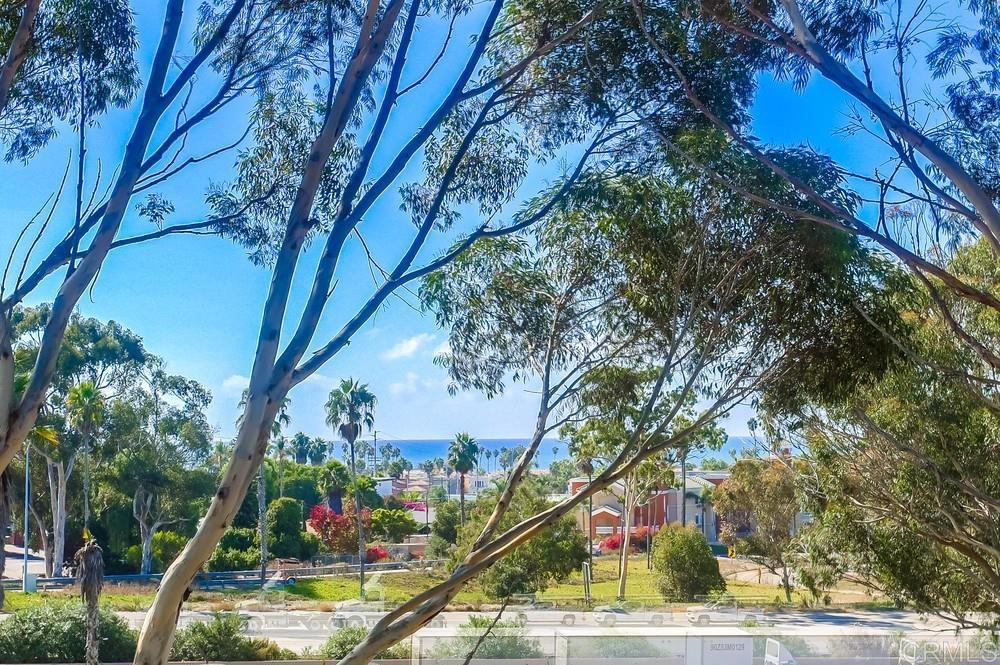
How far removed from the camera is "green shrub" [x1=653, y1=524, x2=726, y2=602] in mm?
20781

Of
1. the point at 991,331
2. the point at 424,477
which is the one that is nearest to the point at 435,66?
the point at 991,331

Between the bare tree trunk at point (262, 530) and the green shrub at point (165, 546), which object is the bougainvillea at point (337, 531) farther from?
the green shrub at point (165, 546)

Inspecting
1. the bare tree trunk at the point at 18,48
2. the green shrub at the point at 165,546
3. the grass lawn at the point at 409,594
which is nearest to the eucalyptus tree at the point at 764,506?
the grass lawn at the point at 409,594

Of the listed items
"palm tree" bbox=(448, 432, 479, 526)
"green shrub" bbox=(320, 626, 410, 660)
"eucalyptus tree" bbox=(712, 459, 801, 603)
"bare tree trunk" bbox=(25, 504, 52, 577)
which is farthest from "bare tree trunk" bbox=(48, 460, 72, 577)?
"eucalyptus tree" bbox=(712, 459, 801, 603)

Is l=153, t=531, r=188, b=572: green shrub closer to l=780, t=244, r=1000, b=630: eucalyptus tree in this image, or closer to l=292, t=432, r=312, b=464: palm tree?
l=292, t=432, r=312, b=464: palm tree

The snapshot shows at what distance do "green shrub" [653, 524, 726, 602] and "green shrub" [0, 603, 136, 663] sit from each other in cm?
1161

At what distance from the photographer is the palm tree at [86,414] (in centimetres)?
2272

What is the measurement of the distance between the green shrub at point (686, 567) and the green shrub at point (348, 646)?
9.34 meters

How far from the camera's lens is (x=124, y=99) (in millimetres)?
5910

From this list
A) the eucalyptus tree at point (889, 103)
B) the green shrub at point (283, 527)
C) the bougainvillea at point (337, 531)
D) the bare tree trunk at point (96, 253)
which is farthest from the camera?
the bougainvillea at point (337, 531)

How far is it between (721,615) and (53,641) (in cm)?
1064

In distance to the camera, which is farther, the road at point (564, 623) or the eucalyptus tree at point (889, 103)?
the road at point (564, 623)

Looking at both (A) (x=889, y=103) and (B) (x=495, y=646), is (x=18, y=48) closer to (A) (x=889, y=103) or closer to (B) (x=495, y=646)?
(A) (x=889, y=103)

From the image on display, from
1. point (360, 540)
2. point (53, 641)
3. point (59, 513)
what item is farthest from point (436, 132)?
point (59, 513)
